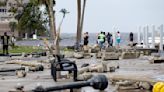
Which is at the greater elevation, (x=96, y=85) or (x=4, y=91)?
(x=96, y=85)

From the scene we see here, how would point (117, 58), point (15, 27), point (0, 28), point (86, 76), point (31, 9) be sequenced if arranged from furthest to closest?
1. point (0, 28)
2. point (15, 27)
3. point (31, 9)
4. point (117, 58)
5. point (86, 76)

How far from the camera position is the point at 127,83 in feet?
45.6

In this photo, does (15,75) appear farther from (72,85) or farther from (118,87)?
(72,85)

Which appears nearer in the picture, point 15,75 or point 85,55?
point 15,75

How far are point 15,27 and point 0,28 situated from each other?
18503 mm

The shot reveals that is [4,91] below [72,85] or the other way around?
below

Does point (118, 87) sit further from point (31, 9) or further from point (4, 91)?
point (31, 9)

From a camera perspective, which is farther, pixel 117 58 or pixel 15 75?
pixel 117 58

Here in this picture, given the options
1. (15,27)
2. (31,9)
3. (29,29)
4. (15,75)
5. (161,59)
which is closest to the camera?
(15,75)

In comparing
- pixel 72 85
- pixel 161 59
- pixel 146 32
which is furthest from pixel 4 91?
pixel 146 32

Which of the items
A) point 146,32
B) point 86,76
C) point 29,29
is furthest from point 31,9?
point 86,76

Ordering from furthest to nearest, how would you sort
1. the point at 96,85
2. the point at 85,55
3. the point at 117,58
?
the point at 85,55, the point at 117,58, the point at 96,85

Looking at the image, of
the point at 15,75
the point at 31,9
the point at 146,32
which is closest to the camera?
the point at 15,75

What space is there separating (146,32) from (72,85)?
38.0 m
